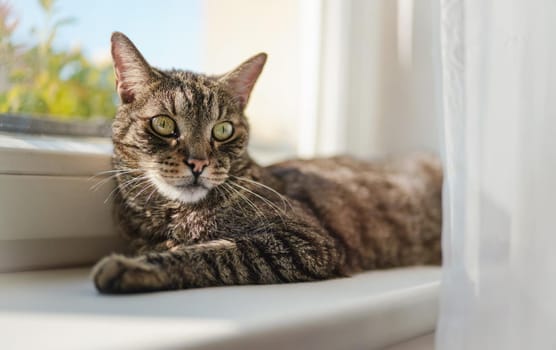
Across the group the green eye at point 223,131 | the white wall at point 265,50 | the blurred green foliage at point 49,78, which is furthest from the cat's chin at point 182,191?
the white wall at point 265,50

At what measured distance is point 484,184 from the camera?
2.83ft

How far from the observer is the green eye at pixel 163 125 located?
1062 mm

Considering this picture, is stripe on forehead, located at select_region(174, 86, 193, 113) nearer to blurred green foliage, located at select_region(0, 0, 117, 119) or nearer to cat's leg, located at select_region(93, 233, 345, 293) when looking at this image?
cat's leg, located at select_region(93, 233, 345, 293)

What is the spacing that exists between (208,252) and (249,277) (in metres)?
0.09

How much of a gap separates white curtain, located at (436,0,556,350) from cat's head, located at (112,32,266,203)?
446 millimetres

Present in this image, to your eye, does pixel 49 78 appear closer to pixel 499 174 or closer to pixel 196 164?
pixel 196 164

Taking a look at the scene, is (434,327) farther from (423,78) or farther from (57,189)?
(423,78)

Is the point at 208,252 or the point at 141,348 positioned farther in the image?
the point at 208,252

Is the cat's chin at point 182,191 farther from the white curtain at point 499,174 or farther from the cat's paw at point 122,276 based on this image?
the white curtain at point 499,174

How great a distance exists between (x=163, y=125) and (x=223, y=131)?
13 cm

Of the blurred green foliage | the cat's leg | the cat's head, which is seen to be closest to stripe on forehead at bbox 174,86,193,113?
the cat's head

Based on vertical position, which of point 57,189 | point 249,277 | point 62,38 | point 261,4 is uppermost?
point 261,4

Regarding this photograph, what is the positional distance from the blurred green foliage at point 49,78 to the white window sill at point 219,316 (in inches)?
17.8

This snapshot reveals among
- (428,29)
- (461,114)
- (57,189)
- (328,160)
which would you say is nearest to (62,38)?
(57,189)
